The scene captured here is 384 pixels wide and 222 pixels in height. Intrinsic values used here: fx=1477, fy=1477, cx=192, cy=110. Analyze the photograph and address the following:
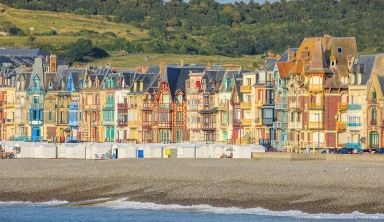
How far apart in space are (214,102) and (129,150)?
48.1 ft

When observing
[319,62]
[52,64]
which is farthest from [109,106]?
[319,62]

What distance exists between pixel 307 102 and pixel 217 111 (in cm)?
1333

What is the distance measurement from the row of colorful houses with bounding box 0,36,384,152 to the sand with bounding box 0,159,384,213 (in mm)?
12432

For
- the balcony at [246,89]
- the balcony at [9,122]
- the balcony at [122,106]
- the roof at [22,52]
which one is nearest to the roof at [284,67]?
the balcony at [246,89]

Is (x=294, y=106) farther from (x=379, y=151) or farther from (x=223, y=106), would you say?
(x=379, y=151)

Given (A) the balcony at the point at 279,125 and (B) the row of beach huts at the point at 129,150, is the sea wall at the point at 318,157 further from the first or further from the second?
(A) the balcony at the point at 279,125

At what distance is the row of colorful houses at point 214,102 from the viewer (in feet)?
342

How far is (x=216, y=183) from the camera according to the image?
77000 mm

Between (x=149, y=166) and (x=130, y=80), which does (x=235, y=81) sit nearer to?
(x=130, y=80)

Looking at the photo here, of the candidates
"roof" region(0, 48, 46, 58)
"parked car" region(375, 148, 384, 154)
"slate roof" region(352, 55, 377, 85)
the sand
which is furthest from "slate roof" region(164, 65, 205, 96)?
"roof" region(0, 48, 46, 58)

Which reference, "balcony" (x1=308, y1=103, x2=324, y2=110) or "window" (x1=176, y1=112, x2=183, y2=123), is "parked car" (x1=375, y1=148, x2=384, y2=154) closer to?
"balcony" (x1=308, y1=103, x2=324, y2=110)

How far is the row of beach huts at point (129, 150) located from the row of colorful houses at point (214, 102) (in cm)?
602

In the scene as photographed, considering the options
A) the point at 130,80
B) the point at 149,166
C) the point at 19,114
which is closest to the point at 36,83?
the point at 19,114

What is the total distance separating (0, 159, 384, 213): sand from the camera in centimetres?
6925
